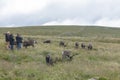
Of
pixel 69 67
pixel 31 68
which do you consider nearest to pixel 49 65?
pixel 69 67

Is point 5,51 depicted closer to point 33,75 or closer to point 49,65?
point 49,65

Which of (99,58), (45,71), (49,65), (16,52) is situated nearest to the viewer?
(45,71)

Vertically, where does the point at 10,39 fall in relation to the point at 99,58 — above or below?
above

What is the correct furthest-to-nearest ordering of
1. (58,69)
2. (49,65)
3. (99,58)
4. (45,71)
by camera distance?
1. (99,58)
2. (49,65)
3. (58,69)
4. (45,71)

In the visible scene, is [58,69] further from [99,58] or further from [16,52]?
[99,58]

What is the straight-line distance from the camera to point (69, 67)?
25078mm

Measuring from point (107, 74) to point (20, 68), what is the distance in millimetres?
6029

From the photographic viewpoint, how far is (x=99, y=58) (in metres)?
36.3

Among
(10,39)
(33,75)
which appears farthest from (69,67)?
(10,39)

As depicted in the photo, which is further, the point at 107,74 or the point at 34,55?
the point at 34,55

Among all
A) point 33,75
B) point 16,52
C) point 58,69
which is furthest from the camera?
point 16,52

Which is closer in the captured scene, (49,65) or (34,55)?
(49,65)

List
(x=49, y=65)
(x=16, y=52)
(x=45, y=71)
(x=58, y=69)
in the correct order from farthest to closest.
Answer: (x=16, y=52)
(x=49, y=65)
(x=58, y=69)
(x=45, y=71)

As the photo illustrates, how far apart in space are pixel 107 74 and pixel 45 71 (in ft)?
14.3
